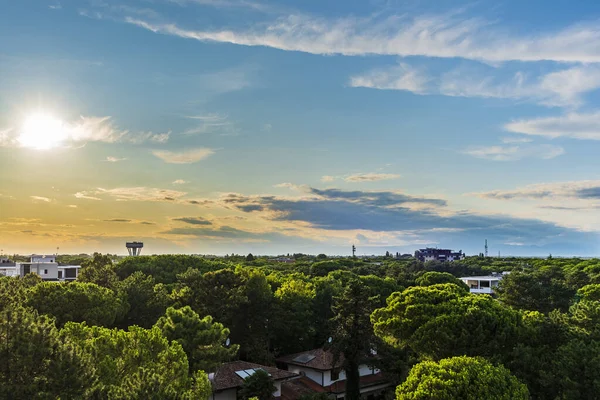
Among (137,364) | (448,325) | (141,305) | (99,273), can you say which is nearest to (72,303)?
(141,305)

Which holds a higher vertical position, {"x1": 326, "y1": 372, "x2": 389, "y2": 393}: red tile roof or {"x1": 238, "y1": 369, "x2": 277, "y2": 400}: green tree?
{"x1": 238, "y1": 369, "x2": 277, "y2": 400}: green tree

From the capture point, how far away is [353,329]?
111ft

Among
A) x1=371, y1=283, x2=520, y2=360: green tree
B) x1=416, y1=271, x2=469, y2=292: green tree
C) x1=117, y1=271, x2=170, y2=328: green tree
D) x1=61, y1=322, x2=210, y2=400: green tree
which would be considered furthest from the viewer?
x1=416, y1=271, x2=469, y2=292: green tree

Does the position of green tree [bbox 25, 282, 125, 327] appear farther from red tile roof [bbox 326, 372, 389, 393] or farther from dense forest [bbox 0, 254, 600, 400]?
red tile roof [bbox 326, 372, 389, 393]

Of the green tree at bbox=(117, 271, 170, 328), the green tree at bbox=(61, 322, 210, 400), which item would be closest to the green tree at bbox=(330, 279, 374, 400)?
the green tree at bbox=(61, 322, 210, 400)

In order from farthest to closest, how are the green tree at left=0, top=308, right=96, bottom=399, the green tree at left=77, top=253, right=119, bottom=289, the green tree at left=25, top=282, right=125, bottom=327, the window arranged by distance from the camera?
the green tree at left=77, top=253, right=119, bottom=289 → the window → the green tree at left=25, top=282, right=125, bottom=327 → the green tree at left=0, top=308, right=96, bottom=399

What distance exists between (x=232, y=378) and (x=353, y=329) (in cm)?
988

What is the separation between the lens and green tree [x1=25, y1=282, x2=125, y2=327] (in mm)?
34469

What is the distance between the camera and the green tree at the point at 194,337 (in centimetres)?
2788

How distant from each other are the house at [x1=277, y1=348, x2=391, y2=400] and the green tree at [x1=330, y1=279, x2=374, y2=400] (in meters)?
5.02

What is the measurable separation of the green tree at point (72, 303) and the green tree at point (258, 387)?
13317 mm

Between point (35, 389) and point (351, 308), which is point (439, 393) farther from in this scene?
point (35, 389)

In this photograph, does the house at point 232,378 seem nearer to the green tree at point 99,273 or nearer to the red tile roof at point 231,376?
the red tile roof at point 231,376

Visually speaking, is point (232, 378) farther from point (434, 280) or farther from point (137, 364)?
point (434, 280)
